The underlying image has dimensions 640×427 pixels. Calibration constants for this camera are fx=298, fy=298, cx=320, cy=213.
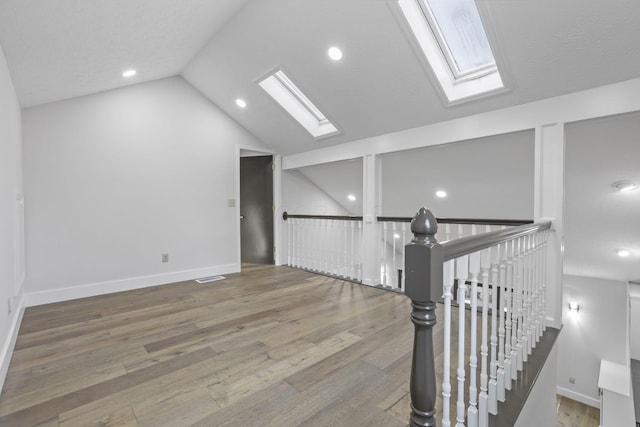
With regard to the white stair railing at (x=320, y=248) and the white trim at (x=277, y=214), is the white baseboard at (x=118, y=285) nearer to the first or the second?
the white trim at (x=277, y=214)

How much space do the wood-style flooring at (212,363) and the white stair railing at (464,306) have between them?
1.21ft

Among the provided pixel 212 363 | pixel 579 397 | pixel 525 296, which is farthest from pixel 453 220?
pixel 579 397

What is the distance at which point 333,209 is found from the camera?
6.29 meters

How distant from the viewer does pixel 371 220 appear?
378 cm

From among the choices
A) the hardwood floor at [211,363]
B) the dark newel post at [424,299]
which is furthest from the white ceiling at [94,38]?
the dark newel post at [424,299]

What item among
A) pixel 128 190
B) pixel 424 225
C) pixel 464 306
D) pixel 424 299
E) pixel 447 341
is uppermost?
pixel 128 190

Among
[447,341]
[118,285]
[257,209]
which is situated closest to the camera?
[447,341]

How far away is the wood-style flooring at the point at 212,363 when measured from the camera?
57.2 inches

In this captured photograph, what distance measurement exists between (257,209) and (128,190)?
2164mm

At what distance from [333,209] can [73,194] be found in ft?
14.0

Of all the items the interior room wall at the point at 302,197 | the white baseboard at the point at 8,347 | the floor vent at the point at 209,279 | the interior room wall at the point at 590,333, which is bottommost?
the interior room wall at the point at 590,333

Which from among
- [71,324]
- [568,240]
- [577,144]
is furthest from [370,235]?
[71,324]

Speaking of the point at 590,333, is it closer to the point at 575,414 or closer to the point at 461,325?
the point at 575,414

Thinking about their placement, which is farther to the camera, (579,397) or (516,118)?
(579,397)
